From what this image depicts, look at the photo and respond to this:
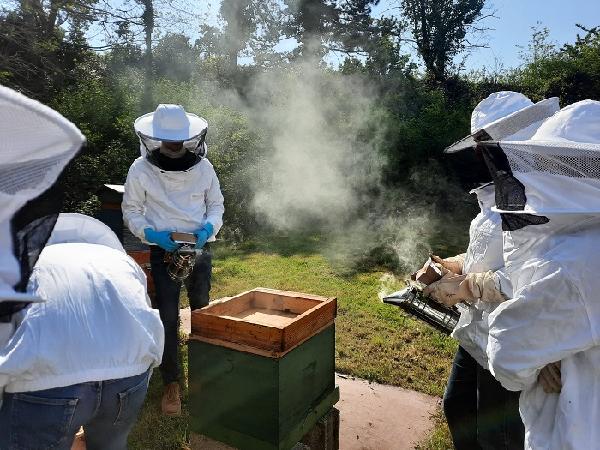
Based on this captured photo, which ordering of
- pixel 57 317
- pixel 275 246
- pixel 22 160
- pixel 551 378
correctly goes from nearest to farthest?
1. pixel 22 160
2. pixel 57 317
3. pixel 551 378
4. pixel 275 246

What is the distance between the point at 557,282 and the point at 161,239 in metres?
1.96

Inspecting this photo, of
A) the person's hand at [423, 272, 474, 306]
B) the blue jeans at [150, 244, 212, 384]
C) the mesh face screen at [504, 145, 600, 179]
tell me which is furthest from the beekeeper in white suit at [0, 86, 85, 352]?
the blue jeans at [150, 244, 212, 384]

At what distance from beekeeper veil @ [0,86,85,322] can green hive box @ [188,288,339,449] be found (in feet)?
3.12

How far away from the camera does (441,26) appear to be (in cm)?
1412

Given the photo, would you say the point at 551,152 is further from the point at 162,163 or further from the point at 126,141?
the point at 126,141

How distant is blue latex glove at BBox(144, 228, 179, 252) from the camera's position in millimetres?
2559

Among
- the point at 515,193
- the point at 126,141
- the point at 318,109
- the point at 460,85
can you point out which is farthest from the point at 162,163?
the point at 460,85

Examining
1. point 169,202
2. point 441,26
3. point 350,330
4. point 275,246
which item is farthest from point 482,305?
point 441,26

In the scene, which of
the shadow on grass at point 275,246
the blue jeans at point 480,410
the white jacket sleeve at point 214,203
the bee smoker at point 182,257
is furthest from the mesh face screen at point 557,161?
the shadow on grass at point 275,246

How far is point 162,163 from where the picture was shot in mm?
2625

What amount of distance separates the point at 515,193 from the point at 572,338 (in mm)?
402

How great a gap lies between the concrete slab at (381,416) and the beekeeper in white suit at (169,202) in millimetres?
993

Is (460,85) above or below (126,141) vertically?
above

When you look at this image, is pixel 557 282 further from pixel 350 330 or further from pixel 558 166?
pixel 350 330
